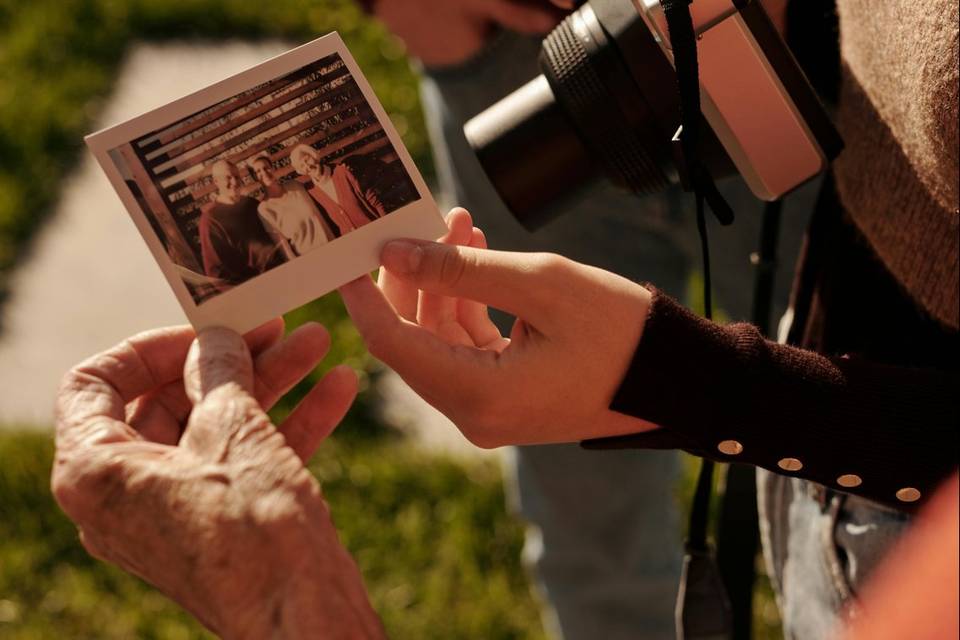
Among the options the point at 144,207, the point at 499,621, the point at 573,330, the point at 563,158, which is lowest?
the point at 499,621

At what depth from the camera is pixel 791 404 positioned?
0.74m

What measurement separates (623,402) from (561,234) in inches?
20.2

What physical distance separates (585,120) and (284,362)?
35 centimetres

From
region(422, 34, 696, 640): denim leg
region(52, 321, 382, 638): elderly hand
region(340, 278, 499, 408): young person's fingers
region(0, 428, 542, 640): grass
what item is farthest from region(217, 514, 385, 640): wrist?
region(0, 428, 542, 640): grass

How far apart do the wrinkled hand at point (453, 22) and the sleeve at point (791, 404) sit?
0.49 m

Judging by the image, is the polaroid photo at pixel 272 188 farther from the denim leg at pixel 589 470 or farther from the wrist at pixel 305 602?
the denim leg at pixel 589 470

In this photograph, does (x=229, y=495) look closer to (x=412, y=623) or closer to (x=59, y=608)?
(x=412, y=623)

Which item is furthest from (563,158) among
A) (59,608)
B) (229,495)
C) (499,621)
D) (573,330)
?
(59,608)

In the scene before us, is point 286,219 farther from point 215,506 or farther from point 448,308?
point 215,506

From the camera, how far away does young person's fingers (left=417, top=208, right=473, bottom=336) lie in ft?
2.86

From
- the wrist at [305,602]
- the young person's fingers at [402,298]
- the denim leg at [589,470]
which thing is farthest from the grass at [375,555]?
the wrist at [305,602]

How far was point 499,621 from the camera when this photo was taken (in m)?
1.70

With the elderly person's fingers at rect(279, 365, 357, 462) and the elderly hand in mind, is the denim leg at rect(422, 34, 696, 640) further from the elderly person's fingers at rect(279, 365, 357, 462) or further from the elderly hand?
the elderly hand

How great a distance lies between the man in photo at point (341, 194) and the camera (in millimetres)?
865
